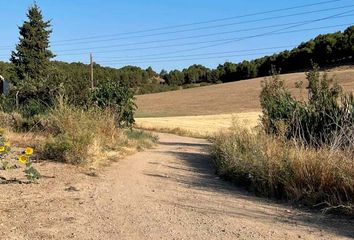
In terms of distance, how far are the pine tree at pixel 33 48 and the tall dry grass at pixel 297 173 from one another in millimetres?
51405

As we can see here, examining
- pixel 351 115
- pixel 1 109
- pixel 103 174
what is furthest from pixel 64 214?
pixel 1 109

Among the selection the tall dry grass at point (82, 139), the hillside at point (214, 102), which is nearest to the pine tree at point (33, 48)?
the hillside at point (214, 102)

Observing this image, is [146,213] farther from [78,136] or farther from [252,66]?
[252,66]

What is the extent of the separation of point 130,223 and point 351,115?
552 centimetres

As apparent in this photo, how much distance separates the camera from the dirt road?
5730 millimetres

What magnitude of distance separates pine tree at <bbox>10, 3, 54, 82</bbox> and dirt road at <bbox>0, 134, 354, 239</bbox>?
51574mm

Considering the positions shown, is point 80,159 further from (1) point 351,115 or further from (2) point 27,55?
(2) point 27,55

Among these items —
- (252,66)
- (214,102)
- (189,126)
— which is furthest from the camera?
(252,66)

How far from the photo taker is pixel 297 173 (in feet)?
25.6

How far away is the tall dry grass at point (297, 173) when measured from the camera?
7.00m

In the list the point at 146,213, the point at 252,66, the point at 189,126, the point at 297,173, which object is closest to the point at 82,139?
the point at 146,213

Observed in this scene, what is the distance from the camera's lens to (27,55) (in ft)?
195

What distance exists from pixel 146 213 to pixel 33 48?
57.4 metres

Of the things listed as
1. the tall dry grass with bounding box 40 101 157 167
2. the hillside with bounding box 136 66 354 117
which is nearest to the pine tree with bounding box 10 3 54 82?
the hillside with bounding box 136 66 354 117
